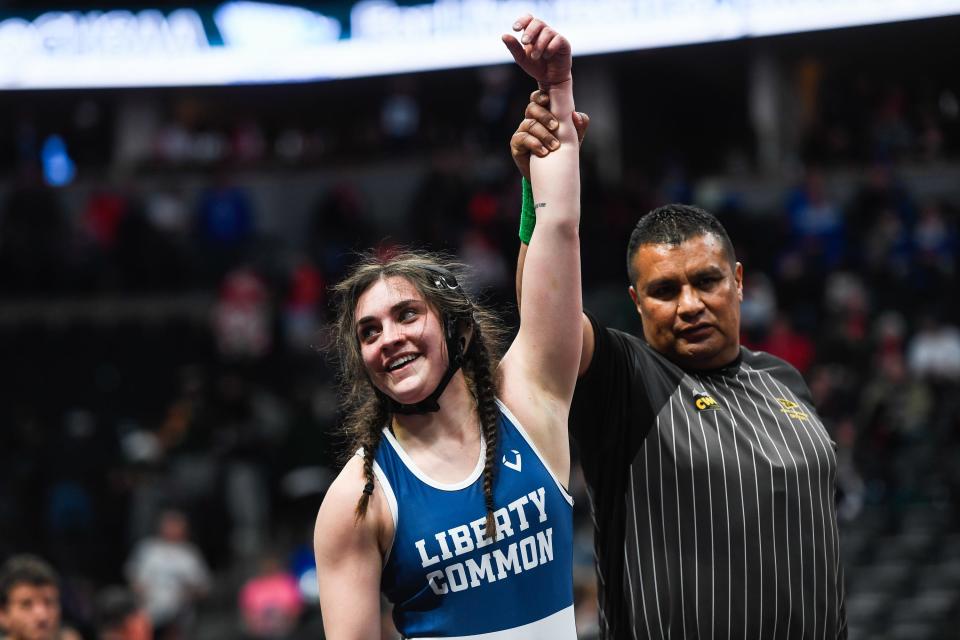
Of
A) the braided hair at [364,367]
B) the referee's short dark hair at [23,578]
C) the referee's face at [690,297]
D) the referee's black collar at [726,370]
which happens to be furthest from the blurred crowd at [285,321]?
the braided hair at [364,367]

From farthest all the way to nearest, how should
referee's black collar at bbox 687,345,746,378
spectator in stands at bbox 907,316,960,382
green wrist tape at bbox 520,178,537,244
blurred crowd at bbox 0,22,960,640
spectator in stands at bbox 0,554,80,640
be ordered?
1. spectator in stands at bbox 907,316,960,382
2. blurred crowd at bbox 0,22,960,640
3. spectator in stands at bbox 0,554,80,640
4. referee's black collar at bbox 687,345,746,378
5. green wrist tape at bbox 520,178,537,244

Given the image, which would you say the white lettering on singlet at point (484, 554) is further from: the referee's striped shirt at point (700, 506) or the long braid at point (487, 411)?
the referee's striped shirt at point (700, 506)

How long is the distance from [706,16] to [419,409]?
9699 millimetres

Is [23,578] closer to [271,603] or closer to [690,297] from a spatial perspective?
[690,297]

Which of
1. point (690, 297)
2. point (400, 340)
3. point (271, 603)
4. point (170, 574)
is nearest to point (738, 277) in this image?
point (690, 297)

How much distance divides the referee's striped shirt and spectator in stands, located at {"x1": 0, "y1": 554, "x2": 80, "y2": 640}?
243 cm

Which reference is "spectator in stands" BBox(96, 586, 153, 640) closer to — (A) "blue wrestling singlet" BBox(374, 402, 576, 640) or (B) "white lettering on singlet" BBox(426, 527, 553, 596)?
(A) "blue wrestling singlet" BBox(374, 402, 576, 640)

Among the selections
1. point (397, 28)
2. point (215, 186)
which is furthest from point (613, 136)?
point (215, 186)

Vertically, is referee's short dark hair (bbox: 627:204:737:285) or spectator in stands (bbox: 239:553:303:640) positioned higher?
referee's short dark hair (bbox: 627:204:737:285)

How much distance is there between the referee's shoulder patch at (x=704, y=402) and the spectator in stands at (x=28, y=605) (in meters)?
2.73

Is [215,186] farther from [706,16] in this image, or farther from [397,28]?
[706,16]

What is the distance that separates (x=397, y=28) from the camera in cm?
1272

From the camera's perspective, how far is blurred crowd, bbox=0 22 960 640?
9.65m

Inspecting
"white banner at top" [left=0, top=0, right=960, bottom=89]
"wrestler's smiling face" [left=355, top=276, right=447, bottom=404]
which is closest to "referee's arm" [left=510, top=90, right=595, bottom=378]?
"wrestler's smiling face" [left=355, top=276, right=447, bottom=404]
